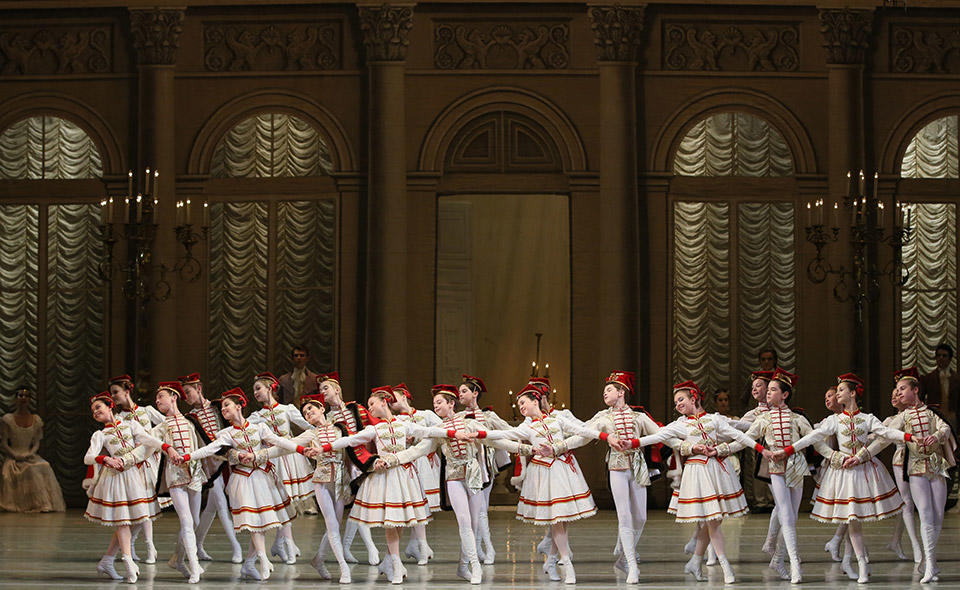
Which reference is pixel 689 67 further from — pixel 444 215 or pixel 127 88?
pixel 127 88

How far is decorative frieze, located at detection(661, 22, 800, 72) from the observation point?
59.5ft

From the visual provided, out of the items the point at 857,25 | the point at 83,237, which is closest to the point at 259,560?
the point at 83,237

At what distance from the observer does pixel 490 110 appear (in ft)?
59.2

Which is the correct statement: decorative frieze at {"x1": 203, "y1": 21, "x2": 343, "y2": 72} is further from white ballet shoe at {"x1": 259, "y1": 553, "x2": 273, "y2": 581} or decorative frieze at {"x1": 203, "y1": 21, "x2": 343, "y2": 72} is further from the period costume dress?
white ballet shoe at {"x1": 259, "y1": 553, "x2": 273, "y2": 581}

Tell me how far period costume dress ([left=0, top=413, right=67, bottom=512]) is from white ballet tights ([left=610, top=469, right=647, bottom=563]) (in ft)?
26.9

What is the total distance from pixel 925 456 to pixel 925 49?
8.30 meters

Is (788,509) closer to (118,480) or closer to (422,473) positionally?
(422,473)

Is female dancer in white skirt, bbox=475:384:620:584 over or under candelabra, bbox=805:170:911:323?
under

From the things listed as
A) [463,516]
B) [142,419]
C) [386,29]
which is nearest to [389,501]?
[463,516]

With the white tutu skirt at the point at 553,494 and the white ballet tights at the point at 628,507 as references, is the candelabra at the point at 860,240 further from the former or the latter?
the white tutu skirt at the point at 553,494

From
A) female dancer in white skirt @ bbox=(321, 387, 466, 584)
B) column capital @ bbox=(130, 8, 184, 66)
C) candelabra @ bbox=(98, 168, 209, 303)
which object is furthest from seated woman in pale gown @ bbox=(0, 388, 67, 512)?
female dancer in white skirt @ bbox=(321, 387, 466, 584)

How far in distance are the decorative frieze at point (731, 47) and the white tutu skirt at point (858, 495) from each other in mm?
7931

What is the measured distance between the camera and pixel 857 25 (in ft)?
58.8

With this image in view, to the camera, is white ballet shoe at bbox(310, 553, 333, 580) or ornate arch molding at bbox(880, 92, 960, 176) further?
ornate arch molding at bbox(880, 92, 960, 176)
